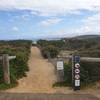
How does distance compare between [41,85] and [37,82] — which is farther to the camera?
[37,82]

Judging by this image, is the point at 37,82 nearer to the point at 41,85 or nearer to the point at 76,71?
the point at 41,85

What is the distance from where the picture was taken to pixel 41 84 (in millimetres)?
11422

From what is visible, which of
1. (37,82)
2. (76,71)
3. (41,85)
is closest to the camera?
(76,71)

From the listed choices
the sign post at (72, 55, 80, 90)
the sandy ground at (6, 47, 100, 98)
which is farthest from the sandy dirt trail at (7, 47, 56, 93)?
the sign post at (72, 55, 80, 90)

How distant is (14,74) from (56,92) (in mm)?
2699

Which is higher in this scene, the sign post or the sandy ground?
the sign post

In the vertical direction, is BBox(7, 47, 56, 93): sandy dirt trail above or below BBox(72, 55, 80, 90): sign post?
below

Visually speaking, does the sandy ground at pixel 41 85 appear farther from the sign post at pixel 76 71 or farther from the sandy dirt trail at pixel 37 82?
the sign post at pixel 76 71

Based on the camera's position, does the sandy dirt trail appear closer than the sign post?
No

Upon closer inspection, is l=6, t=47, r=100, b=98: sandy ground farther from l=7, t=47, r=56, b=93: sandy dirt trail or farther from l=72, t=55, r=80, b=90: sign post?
l=72, t=55, r=80, b=90: sign post

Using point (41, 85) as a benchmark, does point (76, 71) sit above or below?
above

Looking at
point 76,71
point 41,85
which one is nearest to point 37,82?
point 41,85

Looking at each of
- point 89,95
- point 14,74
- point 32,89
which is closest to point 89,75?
point 89,95

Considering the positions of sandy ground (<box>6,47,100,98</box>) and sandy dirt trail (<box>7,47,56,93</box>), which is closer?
sandy ground (<box>6,47,100,98</box>)
